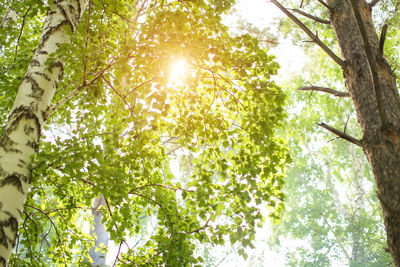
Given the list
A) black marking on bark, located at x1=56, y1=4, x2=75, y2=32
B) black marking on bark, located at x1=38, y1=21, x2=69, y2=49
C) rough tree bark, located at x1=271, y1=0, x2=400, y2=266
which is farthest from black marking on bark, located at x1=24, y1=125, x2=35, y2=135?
rough tree bark, located at x1=271, y1=0, x2=400, y2=266

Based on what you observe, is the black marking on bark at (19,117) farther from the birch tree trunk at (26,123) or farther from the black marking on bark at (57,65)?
the black marking on bark at (57,65)

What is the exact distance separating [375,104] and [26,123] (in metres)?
2.97

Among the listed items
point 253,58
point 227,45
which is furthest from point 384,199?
point 227,45

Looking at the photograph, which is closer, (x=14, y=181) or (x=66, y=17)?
(x=14, y=181)

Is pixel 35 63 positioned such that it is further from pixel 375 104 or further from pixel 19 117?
pixel 375 104

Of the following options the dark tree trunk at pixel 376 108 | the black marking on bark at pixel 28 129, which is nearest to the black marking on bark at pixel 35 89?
the black marking on bark at pixel 28 129

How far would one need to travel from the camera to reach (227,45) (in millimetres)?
3246

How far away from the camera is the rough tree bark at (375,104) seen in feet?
7.65

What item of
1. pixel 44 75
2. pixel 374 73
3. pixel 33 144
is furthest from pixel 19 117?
pixel 374 73

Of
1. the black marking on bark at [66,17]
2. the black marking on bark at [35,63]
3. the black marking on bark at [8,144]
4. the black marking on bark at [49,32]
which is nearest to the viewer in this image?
the black marking on bark at [8,144]

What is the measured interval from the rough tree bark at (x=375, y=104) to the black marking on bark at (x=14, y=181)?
254 cm

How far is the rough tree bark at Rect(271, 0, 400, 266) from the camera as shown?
2332mm

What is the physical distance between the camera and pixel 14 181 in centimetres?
209

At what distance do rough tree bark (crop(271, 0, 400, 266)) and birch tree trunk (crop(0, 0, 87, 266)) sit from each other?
2.40 metres
